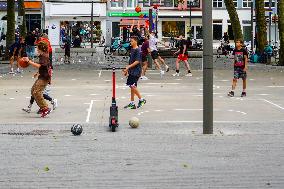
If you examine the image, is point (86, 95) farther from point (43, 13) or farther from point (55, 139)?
point (43, 13)

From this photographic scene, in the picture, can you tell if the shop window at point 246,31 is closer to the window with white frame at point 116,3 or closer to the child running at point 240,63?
the window with white frame at point 116,3

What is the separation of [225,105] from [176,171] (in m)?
10.2

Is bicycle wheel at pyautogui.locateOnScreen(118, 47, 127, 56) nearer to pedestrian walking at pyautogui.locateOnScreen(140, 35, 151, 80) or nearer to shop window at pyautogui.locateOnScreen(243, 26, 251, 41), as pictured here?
pedestrian walking at pyautogui.locateOnScreen(140, 35, 151, 80)

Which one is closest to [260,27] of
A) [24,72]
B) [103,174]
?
[24,72]

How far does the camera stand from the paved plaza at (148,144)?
32.4ft

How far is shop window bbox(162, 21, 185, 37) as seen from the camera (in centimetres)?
8447

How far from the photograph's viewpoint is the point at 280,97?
22719 mm

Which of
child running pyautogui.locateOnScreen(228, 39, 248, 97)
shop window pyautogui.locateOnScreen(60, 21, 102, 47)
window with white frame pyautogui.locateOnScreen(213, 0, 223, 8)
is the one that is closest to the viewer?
child running pyautogui.locateOnScreen(228, 39, 248, 97)

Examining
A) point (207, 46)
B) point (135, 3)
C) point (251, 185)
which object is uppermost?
point (135, 3)

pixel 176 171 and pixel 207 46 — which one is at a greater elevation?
pixel 207 46

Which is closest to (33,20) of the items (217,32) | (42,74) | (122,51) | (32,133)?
(217,32)

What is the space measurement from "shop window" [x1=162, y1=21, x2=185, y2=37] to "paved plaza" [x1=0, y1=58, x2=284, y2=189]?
60289 millimetres

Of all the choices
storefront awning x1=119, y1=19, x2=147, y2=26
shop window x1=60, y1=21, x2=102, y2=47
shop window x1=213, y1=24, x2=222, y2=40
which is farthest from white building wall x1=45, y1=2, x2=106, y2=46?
shop window x1=213, y1=24, x2=222, y2=40

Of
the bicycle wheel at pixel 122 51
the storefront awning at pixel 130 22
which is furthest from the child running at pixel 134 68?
the storefront awning at pixel 130 22
